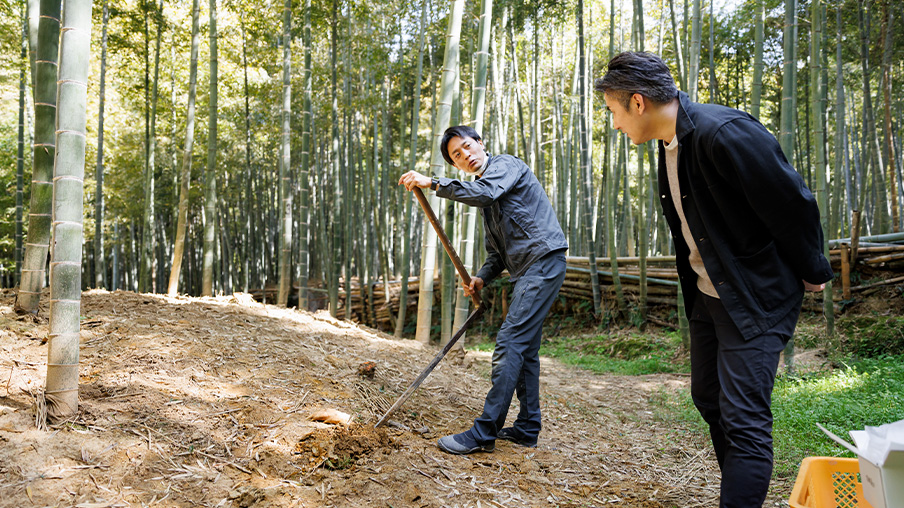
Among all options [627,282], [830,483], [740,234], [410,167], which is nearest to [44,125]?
[740,234]

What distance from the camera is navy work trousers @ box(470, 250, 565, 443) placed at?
2.21m

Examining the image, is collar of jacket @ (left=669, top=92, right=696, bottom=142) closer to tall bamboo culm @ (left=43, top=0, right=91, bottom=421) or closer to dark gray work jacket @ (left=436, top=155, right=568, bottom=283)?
dark gray work jacket @ (left=436, top=155, right=568, bottom=283)

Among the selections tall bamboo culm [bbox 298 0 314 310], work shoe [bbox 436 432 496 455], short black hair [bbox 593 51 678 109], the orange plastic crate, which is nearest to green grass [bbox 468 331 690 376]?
tall bamboo culm [bbox 298 0 314 310]

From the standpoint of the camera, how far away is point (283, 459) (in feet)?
6.17

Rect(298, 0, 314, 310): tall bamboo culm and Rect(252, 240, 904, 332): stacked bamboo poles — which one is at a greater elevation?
Rect(298, 0, 314, 310): tall bamboo culm

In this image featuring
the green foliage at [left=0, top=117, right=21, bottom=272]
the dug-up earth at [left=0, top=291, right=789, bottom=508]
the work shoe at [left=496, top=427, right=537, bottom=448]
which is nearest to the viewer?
the dug-up earth at [left=0, top=291, right=789, bottom=508]

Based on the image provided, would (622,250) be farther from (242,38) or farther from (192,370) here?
(192,370)

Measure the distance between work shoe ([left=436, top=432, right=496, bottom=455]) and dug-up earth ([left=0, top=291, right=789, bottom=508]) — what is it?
0.04m

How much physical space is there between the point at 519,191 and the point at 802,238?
1.23 meters

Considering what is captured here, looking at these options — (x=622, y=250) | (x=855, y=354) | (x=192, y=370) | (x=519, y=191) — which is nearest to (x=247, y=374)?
(x=192, y=370)

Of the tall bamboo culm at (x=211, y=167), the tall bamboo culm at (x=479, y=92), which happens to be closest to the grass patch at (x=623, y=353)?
Answer: the tall bamboo culm at (x=479, y=92)

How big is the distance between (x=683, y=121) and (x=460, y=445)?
1.44m

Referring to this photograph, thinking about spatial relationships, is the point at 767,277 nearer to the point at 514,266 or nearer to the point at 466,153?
the point at 514,266

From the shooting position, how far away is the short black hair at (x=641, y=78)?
55.8 inches
